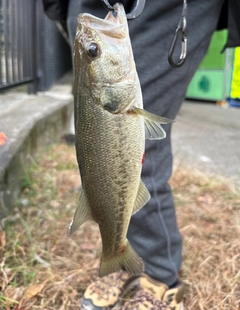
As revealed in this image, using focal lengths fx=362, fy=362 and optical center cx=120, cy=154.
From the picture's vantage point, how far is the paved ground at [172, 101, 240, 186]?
2.51 m

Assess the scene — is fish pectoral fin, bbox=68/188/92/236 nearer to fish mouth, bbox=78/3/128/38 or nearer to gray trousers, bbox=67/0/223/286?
gray trousers, bbox=67/0/223/286

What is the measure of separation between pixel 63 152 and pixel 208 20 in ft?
6.25

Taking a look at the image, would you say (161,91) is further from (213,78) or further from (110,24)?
(213,78)

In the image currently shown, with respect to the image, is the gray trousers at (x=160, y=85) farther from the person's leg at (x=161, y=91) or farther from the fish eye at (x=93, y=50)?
the fish eye at (x=93, y=50)

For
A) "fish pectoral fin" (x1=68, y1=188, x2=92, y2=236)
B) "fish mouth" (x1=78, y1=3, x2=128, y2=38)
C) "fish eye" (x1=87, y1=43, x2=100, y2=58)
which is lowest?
"fish pectoral fin" (x1=68, y1=188, x2=92, y2=236)

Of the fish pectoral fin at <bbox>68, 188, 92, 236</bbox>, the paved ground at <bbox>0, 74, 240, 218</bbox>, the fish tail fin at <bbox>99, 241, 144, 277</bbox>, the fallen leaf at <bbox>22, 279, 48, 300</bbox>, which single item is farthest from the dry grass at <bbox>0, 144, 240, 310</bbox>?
the fish pectoral fin at <bbox>68, 188, 92, 236</bbox>

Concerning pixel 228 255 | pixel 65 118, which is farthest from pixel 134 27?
pixel 65 118

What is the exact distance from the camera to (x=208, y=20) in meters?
1.19

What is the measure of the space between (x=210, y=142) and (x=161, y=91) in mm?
2093

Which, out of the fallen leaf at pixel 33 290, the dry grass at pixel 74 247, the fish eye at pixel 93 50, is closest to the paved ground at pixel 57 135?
the dry grass at pixel 74 247

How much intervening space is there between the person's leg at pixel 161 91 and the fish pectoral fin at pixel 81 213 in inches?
11.9

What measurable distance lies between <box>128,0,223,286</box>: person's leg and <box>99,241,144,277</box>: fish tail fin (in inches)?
5.7

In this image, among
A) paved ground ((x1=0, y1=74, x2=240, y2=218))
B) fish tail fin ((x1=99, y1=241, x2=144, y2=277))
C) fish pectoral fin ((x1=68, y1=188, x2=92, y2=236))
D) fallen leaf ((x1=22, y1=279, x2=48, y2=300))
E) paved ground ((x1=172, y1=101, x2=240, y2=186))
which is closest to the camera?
fish pectoral fin ((x1=68, y1=188, x2=92, y2=236))

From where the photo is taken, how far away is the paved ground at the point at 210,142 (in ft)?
8.23
